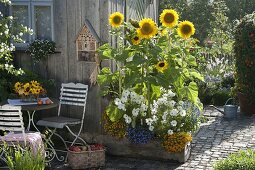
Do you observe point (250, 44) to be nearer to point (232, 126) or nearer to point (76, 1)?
point (232, 126)

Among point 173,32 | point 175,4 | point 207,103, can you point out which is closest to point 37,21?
point 173,32

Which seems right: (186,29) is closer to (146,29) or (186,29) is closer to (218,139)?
(146,29)

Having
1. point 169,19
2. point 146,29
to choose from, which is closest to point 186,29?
point 169,19

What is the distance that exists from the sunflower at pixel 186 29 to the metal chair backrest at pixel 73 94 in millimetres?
1681

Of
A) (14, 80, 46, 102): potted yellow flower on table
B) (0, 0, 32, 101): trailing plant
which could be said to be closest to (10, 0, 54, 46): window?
(0, 0, 32, 101): trailing plant

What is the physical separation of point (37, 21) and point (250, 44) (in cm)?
425

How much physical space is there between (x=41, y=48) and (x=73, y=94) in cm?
92

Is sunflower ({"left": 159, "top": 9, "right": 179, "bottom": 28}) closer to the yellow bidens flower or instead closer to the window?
the yellow bidens flower

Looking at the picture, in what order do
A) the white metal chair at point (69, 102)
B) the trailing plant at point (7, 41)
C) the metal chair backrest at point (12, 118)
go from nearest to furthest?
the metal chair backrest at point (12, 118) → the trailing plant at point (7, 41) → the white metal chair at point (69, 102)

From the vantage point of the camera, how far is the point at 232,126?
27.3 feet

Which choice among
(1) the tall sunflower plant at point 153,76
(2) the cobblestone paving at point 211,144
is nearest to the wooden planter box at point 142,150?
(2) the cobblestone paving at point 211,144

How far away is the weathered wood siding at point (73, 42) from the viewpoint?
6.73 m

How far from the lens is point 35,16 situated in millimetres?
7305

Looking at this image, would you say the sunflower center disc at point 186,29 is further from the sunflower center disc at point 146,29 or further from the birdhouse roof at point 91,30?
the birdhouse roof at point 91,30
